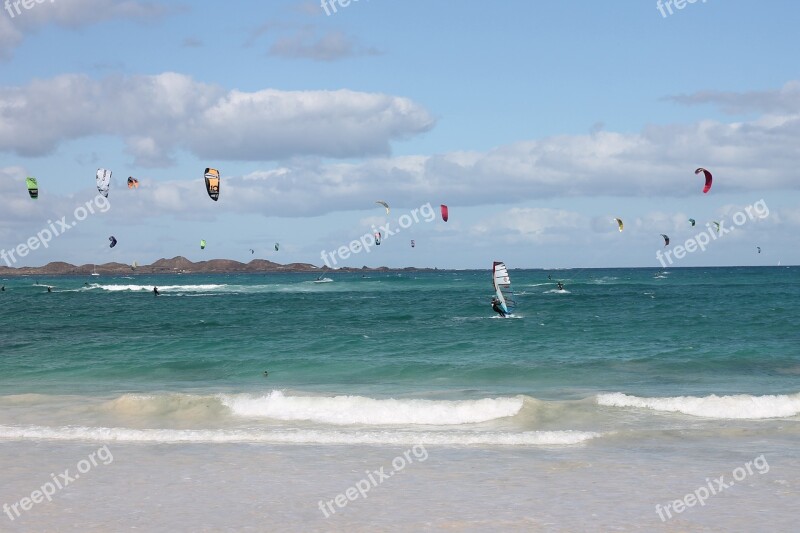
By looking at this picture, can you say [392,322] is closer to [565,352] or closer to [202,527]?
[565,352]

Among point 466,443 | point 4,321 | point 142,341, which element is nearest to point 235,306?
point 4,321

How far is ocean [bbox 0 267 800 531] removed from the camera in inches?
372

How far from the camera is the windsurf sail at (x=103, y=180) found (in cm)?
3781

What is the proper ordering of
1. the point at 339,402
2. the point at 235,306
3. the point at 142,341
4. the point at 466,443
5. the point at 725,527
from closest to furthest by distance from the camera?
the point at 725,527
the point at 466,443
the point at 339,402
the point at 142,341
the point at 235,306

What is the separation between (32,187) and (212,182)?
12.8 meters

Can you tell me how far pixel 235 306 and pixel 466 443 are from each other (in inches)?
1882

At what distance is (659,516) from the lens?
30.1 ft

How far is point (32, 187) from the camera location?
3956cm
